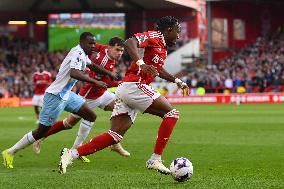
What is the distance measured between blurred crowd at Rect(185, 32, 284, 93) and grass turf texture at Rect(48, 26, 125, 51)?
7.17 metres

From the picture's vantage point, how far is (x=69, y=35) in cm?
5497

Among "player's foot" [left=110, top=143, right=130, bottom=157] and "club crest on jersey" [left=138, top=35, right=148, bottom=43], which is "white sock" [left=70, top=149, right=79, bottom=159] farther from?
"player's foot" [left=110, top=143, right=130, bottom=157]

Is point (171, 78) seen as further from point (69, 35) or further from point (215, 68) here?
point (69, 35)

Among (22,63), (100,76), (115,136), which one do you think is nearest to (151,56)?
(115,136)

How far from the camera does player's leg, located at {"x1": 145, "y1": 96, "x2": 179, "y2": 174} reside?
36.4 ft

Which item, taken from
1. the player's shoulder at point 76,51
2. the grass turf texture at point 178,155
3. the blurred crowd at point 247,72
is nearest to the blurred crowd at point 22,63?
the blurred crowd at point 247,72

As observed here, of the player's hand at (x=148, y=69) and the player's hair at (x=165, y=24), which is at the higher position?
the player's hair at (x=165, y=24)

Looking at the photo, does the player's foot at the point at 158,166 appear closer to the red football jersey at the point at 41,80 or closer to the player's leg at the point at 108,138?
the player's leg at the point at 108,138

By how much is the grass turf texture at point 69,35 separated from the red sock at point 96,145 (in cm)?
4303

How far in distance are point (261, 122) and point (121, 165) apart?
1203 centimetres

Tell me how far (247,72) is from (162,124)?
3631 cm

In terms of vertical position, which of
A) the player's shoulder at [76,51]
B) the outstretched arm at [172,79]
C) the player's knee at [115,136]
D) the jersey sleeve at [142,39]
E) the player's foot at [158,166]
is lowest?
the player's foot at [158,166]

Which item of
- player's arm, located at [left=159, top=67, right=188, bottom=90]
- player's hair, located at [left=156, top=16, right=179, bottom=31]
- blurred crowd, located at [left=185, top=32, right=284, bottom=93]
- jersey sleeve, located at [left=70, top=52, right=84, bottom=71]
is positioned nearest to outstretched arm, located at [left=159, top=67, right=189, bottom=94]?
player's arm, located at [left=159, top=67, right=188, bottom=90]

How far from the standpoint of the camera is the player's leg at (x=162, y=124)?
1111cm
